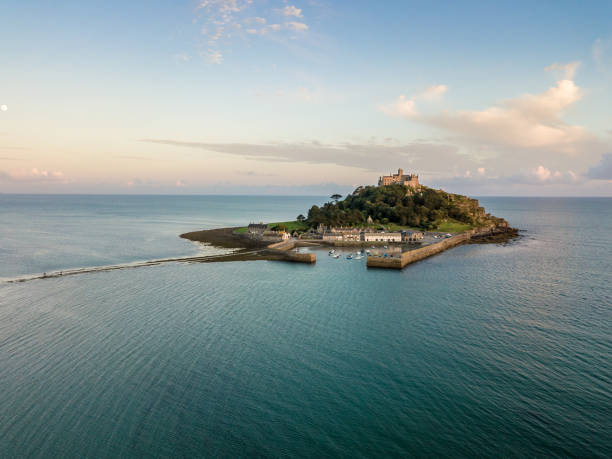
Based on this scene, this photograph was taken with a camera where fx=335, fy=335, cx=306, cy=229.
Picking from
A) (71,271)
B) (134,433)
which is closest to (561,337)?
(134,433)

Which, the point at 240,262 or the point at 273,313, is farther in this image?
the point at 240,262

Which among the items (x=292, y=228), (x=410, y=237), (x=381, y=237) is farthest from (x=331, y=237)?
(x=292, y=228)

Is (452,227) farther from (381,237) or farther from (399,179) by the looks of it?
(399,179)

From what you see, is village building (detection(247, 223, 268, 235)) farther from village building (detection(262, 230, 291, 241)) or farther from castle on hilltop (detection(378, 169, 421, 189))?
castle on hilltop (detection(378, 169, 421, 189))

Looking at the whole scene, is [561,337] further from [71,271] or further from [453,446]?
[71,271]

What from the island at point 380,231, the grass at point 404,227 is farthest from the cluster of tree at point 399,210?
the grass at point 404,227

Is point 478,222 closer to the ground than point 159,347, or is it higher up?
higher up

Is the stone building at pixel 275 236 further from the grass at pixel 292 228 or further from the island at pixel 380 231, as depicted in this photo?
the grass at pixel 292 228
